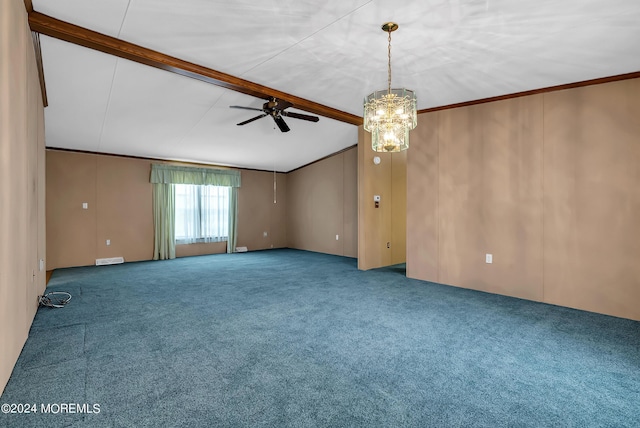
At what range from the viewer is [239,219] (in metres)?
8.45

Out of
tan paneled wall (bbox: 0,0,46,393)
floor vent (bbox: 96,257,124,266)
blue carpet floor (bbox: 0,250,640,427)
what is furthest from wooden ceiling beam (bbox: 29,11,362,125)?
floor vent (bbox: 96,257,124,266)

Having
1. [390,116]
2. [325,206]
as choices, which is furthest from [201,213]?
[390,116]

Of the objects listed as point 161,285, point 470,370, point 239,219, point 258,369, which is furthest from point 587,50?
point 239,219

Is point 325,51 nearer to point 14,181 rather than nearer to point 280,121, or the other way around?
point 280,121

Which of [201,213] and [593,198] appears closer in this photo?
[593,198]

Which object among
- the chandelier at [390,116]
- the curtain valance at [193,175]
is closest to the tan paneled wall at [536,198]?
the chandelier at [390,116]

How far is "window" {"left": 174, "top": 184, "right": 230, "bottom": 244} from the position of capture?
7.51 meters

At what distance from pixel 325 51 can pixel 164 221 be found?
5.74 m

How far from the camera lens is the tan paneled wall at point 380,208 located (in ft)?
18.4

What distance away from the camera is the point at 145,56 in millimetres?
3047

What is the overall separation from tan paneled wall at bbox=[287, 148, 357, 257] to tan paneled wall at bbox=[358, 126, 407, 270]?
1.18 meters

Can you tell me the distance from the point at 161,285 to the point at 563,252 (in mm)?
5264

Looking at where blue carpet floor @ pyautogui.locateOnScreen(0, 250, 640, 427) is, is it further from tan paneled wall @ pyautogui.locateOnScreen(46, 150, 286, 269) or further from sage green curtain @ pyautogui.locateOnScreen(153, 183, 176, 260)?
sage green curtain @ pyautogui.locateOnScreen(153, 183, 176, 260)

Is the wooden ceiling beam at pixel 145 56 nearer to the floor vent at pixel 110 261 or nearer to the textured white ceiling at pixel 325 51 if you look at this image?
the textured white ceiling at pixel 325 51
